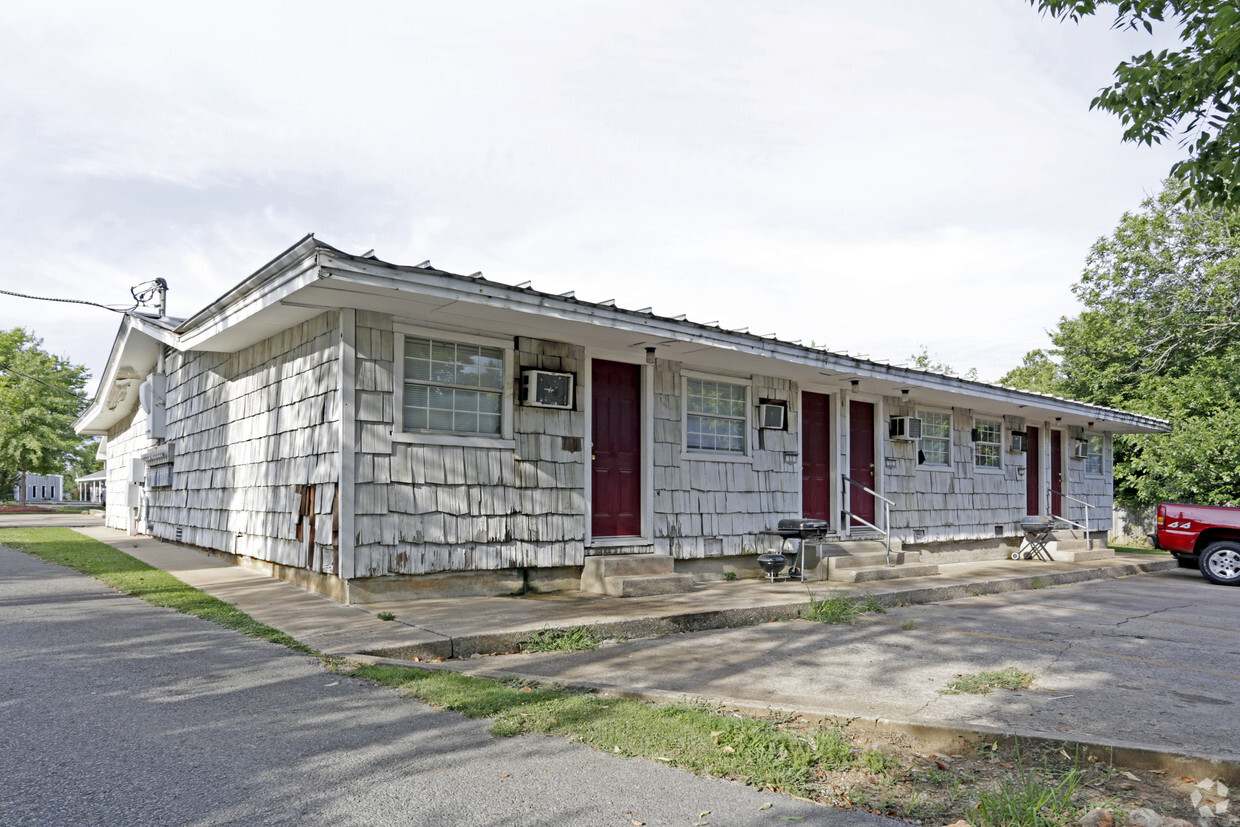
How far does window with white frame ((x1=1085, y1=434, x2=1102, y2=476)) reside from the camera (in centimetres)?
1783

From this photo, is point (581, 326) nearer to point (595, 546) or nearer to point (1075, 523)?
point (595, 546)


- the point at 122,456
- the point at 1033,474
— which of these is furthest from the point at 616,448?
the point at 122,456

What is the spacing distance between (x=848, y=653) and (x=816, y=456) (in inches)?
237

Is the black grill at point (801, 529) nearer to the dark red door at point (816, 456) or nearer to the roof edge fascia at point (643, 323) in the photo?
the dark red door at point (816, 456)

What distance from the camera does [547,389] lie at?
8.48 m

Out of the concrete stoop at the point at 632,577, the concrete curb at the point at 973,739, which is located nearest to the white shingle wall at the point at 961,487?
the concrete stoop at the point at 632,577

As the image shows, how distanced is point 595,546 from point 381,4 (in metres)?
6.85

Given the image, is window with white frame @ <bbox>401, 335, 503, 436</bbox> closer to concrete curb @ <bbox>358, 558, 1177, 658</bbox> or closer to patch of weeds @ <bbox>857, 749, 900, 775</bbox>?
concrete curb @ <bbox>358, 558, 1177, 658</bbox>

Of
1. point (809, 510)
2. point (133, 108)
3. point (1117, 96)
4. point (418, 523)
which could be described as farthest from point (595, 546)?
point (133, 108)

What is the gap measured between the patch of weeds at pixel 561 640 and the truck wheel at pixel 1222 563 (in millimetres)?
11763

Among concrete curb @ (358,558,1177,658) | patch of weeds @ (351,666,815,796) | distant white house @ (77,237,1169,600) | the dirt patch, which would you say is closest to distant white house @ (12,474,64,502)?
distant white house @ (77,237,1169,600)

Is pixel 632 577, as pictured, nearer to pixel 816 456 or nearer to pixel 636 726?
pixel 636 726

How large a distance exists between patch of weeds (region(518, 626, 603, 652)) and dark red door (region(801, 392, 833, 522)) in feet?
20.1

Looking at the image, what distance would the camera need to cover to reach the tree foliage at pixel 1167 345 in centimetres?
1895
